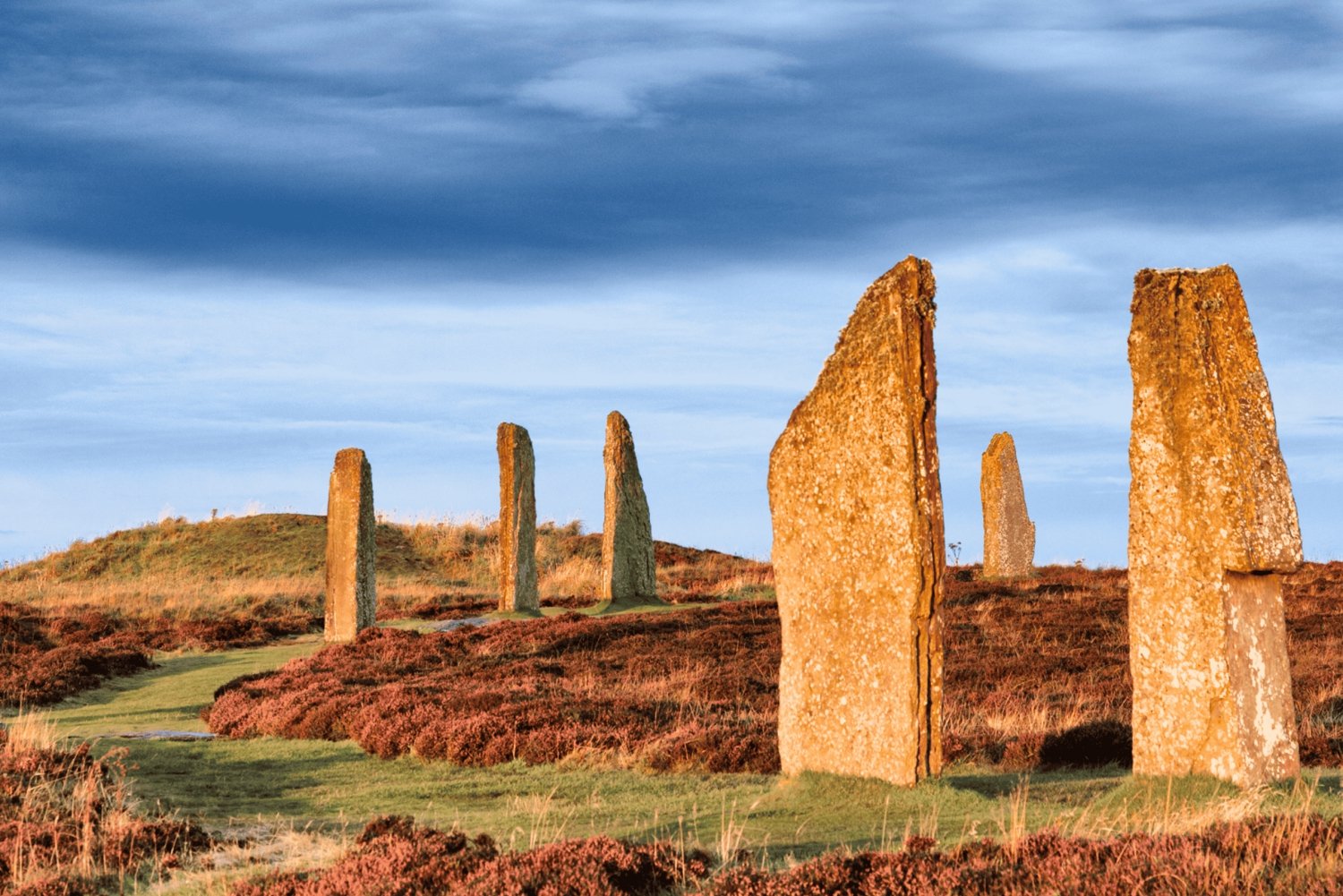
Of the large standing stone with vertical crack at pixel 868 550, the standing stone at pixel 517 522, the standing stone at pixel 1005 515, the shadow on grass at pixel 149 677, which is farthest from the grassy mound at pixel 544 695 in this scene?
the standing stone at pixel 1005 515

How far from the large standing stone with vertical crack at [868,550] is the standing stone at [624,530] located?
19.6m

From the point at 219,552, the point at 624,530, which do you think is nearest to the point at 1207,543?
the point at 624,530

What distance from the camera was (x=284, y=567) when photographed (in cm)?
4584

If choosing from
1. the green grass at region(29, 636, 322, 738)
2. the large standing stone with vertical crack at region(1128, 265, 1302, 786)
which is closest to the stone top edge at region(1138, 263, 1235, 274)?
the large standing stone with vertical crack at region(1128, 265, 1302, 786)

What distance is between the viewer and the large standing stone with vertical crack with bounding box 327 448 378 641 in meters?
25.4

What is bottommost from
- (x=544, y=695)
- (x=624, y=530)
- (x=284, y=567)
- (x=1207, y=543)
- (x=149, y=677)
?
(x=149, y=677)

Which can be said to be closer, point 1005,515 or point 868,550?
point 868,550

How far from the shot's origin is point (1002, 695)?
675 inches

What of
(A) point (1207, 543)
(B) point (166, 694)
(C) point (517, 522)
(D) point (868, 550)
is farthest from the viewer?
(C) point (517, 522)

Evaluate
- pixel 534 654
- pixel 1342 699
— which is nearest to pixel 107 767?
pixel 534 654

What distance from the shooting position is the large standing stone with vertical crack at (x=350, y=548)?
25.4 metres

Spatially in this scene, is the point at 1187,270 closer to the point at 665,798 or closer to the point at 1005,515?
the point at 665,798

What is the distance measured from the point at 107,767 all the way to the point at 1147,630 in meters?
10.0

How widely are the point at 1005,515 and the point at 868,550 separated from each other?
2487 centimetres
